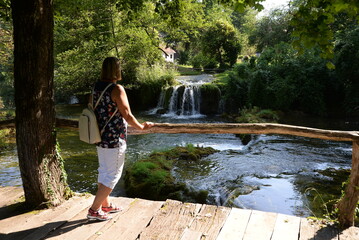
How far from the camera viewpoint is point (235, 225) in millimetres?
3004

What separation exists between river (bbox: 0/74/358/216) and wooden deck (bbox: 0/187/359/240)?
7.12ft

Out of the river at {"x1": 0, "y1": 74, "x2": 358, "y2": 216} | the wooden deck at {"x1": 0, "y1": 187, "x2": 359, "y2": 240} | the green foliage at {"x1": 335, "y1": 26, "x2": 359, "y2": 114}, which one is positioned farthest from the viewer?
the green foliage at {"x1": 335, "y1": 26, "x2": 359, "y2": 114}

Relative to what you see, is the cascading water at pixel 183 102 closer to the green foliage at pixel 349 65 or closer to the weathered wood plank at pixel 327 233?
the green foliage at pixel 349 65

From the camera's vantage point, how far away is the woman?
2.79m

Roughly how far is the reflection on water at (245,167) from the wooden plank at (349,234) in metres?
2.68

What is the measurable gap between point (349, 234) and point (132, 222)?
2.19 metres

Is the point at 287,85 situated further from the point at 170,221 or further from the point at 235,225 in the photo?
the point at 170,221

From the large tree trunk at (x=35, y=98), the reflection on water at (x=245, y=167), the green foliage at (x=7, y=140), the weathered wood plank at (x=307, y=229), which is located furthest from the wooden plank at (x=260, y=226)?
the green foliage at (x=7, y=140)

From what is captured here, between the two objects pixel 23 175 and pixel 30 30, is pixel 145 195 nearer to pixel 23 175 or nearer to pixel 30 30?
pixel 23 175

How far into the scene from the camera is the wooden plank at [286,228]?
2.79m

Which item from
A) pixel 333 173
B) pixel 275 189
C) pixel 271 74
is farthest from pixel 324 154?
pixel 271 74

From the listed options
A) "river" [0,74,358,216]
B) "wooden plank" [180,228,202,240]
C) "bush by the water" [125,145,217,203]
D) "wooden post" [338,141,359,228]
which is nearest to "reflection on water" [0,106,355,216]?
"river" [0,74,358,216]

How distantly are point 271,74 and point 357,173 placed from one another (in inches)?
565

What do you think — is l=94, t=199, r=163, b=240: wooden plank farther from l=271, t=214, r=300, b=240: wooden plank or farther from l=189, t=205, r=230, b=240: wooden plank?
l=271, t=214, r=300, b=240: wooden plank
